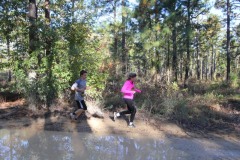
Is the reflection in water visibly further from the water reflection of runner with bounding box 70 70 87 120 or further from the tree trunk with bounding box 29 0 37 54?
the tree trunk with bounding box 29 0 37 54

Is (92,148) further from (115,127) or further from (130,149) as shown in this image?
(115,127)

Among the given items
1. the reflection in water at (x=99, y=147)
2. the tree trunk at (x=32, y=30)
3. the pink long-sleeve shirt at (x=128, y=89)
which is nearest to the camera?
the reflection in water at (x=99, y=147)

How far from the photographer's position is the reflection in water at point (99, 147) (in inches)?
227

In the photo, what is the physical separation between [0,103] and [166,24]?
468 inches

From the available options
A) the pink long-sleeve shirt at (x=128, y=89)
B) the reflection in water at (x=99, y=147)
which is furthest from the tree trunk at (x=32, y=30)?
the pink long-sleeve shirt at (x=128, y=89)

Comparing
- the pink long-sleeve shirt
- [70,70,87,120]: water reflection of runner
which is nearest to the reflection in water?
[70,70,87,120]: water reflection of runner

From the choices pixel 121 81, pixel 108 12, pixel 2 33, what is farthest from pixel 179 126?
pixel 108 12

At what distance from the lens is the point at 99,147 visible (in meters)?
6.45

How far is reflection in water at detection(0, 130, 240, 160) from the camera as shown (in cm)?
577

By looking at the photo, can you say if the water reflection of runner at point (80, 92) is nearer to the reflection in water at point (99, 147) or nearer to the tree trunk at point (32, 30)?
the reflection in water at point (99, 147)

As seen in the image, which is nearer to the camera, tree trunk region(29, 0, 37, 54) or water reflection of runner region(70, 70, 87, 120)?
water reflection of runner region(70, 70, 87, 120)

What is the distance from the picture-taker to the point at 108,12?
2228 centimetres

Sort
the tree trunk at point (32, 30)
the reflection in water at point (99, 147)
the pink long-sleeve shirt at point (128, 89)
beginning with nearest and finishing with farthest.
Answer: the reflection in water at point (99, 147) → the pink long-sleeve shirt at point (128, 89) → the tree trunk at point (32, 30)

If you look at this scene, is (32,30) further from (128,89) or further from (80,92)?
(128,89)
